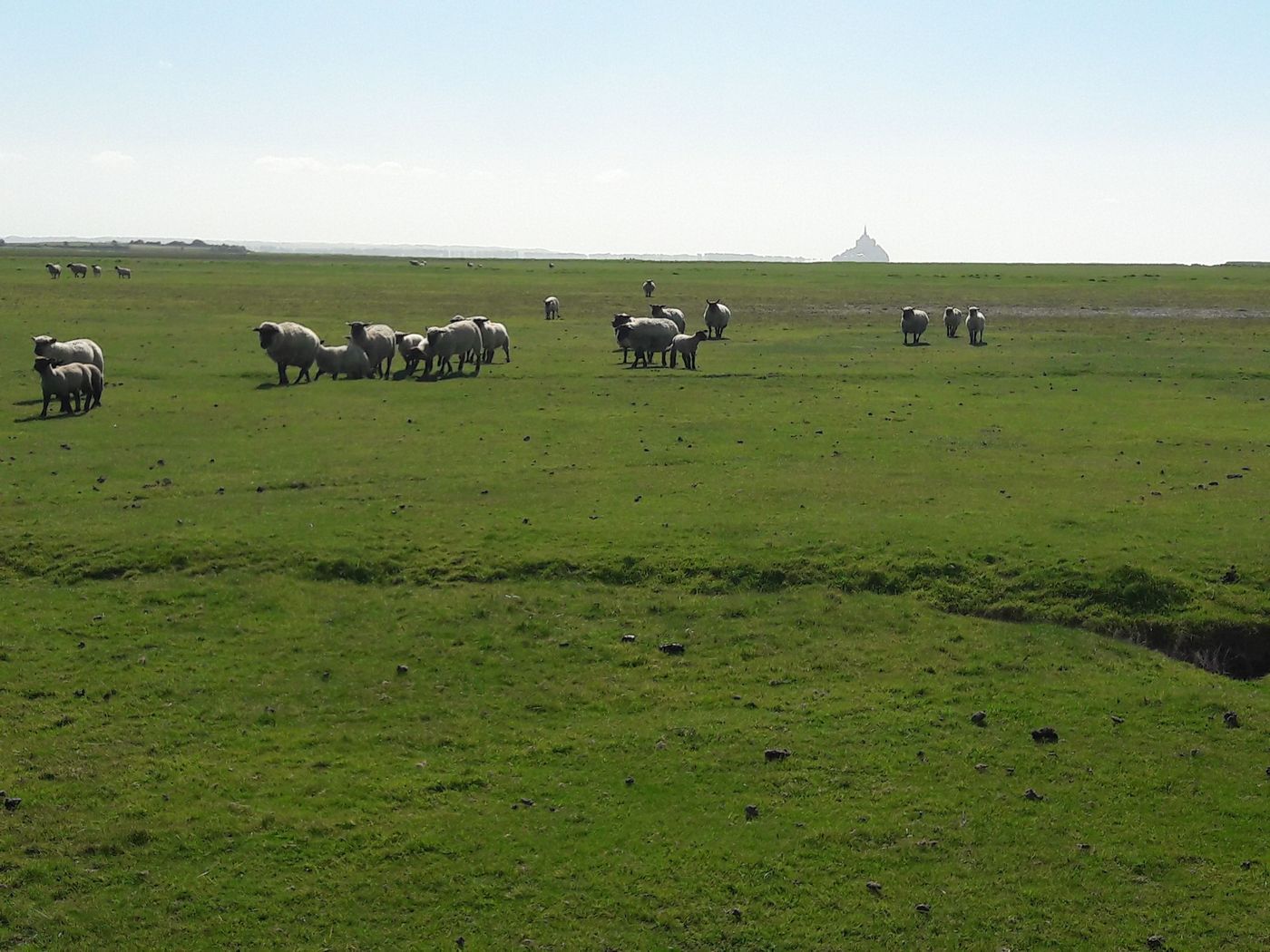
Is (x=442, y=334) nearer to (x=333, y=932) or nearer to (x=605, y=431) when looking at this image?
(x=605, y=431)

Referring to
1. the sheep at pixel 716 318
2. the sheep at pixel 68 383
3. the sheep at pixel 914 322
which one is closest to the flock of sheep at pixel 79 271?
the sheep at pixel 716 318

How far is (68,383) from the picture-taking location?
28078 millimetres

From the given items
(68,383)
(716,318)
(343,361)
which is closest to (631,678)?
(68,383)

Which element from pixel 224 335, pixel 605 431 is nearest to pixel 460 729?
pixel 605 431

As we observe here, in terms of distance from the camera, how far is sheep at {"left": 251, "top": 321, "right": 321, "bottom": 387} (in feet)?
111

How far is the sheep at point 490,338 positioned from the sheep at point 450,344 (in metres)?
0.87

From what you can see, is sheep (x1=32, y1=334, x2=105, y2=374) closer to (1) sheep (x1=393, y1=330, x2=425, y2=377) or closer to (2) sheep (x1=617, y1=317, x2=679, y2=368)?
(1) sheep (x1=393, y1=330, x2=425, y2=377)

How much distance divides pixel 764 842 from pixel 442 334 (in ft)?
96.0

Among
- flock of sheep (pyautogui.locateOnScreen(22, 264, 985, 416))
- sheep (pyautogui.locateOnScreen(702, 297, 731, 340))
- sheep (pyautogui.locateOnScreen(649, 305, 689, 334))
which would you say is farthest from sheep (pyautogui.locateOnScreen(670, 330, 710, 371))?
sheep (pyautogui.locateOnScreen(702, 297, 731, 340))

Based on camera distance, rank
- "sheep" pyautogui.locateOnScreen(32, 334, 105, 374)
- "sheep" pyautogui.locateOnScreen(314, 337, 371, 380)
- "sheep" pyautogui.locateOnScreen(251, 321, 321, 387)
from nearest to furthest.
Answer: "sheep" pyautogui.locateOnScreen(32, 334, 105, 374), "sheep" pyautogui.locateOnScreen(251, 321, 321, 387), "sheep" pyautogui.locateOnScreen(314, 337, 371, 380)

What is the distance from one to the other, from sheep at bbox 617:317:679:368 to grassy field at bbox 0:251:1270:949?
36.8 feet

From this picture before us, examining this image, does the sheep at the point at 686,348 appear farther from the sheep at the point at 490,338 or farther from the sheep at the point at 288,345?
the sheep at the point at 288,345

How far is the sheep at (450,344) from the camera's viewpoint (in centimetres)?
3684

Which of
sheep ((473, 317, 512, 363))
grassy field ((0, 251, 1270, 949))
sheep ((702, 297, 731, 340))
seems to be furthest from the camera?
sheep ((702, 297, 731, 340))
